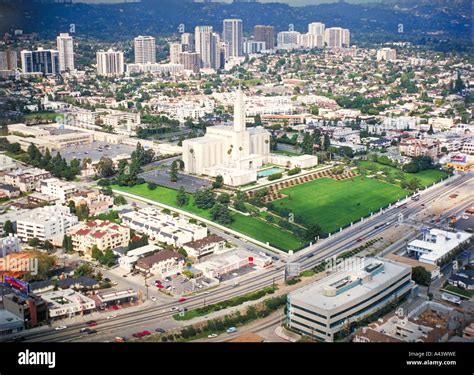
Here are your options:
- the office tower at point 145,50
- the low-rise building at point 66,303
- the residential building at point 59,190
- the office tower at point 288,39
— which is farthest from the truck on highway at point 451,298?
the office tower at point 288,39

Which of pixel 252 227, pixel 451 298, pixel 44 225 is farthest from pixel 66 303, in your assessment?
pixel 451 298

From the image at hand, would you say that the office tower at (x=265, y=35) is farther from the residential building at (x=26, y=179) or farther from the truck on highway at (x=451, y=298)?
the truck on highway at (x=451, y=298)

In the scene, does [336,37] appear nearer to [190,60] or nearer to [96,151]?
[190,60]

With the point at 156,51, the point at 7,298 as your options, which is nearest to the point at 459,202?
the point at 7,298

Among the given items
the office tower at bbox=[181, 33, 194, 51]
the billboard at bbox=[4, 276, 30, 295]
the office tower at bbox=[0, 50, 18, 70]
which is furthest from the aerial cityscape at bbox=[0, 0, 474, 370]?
the office tower at bbox=[181, 33, 194, 51]
